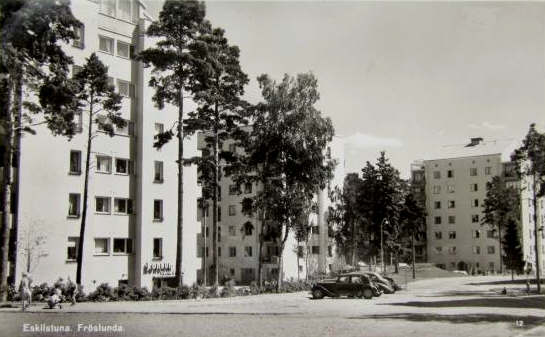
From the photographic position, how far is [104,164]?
44438 mm

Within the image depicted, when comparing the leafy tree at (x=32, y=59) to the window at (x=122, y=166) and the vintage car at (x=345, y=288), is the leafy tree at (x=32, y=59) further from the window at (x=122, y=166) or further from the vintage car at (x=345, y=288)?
the vintage car at (x=345, y=288)

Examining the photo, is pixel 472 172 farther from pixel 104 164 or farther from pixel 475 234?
pixel 104 164

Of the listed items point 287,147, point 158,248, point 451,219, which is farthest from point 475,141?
point 158,248

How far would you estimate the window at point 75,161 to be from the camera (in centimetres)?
4194

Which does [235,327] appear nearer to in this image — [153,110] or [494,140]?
[153,110]

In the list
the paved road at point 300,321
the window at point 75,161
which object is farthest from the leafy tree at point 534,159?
the window at point 75,161

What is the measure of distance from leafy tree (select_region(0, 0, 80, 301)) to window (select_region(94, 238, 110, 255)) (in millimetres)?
15889

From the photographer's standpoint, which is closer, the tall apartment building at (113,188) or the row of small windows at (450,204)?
the tall apartment building at (113,188)

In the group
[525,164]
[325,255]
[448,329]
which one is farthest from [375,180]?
[448,329]

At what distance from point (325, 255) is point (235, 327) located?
212 ft

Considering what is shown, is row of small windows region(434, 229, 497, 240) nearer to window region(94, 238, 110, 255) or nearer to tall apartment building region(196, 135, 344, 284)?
tall apartment building region(196, 135, 344, 284)

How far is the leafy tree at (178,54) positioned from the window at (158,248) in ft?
36.4

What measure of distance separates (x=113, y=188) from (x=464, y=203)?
80.9 m

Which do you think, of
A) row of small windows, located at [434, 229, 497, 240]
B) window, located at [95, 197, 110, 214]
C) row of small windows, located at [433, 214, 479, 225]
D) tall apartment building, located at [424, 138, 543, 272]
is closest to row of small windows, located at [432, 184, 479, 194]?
tall apartment building, located at [424, 138, 543, 272]
